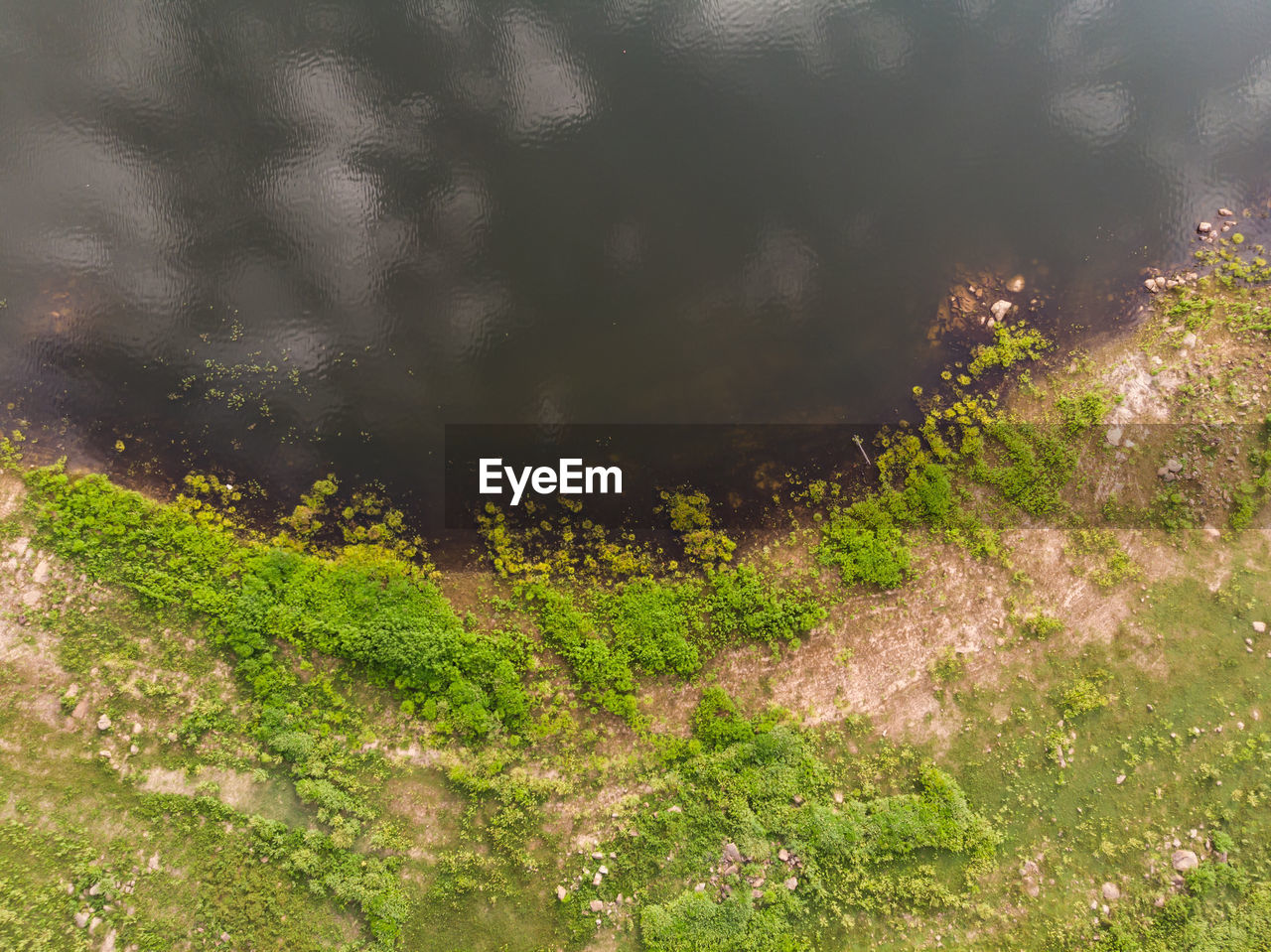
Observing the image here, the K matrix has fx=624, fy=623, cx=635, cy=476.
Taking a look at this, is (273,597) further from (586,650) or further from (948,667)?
(948,667)

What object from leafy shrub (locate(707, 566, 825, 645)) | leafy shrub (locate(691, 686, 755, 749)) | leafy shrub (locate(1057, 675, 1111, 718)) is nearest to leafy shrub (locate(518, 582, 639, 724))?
leafy shrub (locate(691, 686, 755, 749))

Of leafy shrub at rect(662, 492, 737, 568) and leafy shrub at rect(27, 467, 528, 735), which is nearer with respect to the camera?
leafy shrub at rect(27, 467, 528, 735)

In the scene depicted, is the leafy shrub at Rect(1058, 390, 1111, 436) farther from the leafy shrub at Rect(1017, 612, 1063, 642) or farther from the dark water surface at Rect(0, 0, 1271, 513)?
the leafy shrub at Rect(1017, 612, 1063, 642)

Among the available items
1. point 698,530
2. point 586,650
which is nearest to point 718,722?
point 586,650

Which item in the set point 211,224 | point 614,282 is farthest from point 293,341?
point 614,282

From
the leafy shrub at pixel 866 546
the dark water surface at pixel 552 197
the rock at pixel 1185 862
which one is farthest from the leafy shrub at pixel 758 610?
the rock at pixel 1185 862
